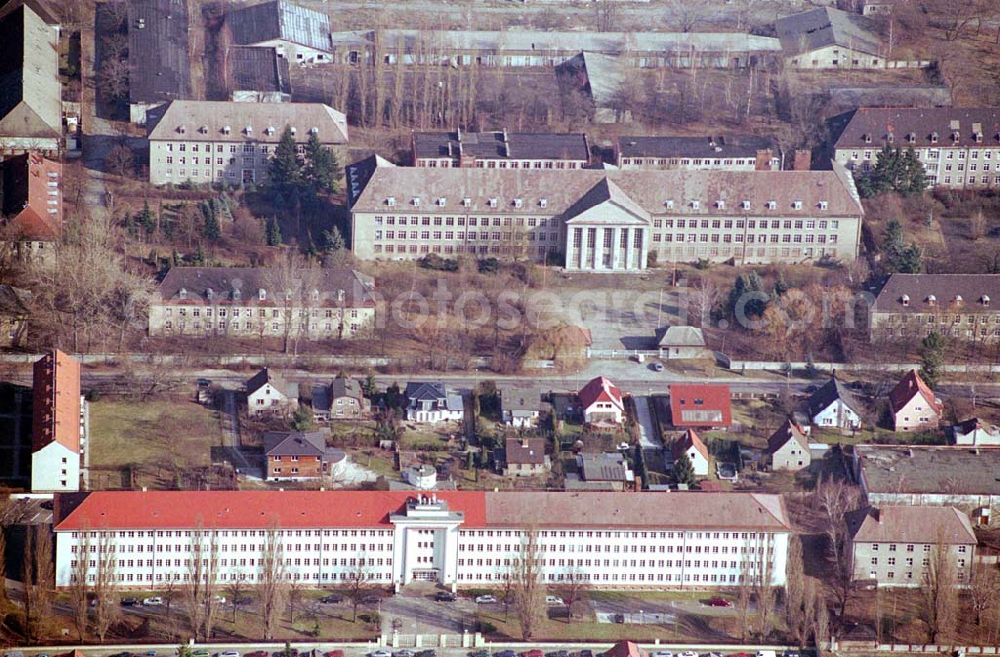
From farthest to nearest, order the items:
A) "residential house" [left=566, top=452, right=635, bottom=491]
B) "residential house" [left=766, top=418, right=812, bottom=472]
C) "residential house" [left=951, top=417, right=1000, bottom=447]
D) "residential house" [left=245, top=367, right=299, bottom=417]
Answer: "residential house" [left=245, top=367, right=299, bottom=417] → "residential house" [left=951, top=417, right=1000, bottom=447] → "residential house" [left=766, top=418, right=812, bottom=472] → "residential house" [left=566, top=452, right=635, bottom=491]

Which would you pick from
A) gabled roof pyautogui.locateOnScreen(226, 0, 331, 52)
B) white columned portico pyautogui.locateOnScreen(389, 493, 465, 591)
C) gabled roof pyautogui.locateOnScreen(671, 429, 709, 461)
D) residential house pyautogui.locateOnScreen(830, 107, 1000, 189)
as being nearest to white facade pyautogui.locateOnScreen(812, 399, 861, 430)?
gabled roof pyautogui.locateOnScreen(671, 429, 709, 461)

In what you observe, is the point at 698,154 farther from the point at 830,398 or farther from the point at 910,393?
the point at 910,393

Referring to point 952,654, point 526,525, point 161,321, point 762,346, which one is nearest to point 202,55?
point 161,321

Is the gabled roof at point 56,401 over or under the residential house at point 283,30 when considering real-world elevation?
under

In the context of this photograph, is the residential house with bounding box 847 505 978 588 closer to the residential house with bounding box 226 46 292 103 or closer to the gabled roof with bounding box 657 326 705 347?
the gabled roof with bounding box 657 326 705 347

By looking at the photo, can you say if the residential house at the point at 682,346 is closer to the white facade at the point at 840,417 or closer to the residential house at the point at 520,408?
the white facade at the point at 840,417

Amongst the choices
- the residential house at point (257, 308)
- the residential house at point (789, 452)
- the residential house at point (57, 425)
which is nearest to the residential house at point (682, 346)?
the residential house at point (789, 452)

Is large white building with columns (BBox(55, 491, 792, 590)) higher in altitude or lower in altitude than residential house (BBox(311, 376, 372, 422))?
lower
